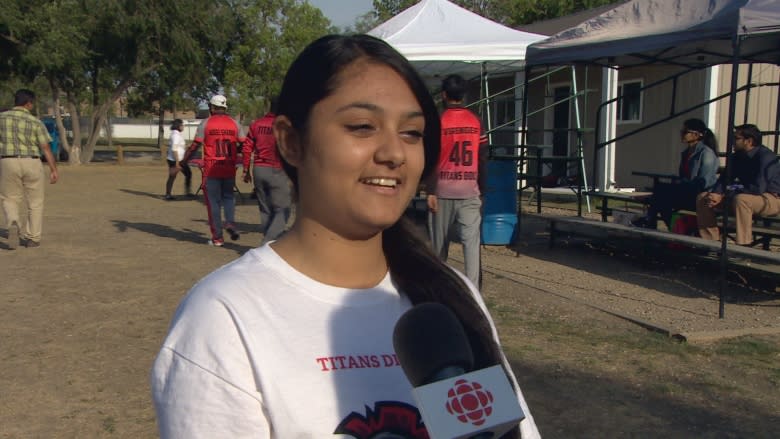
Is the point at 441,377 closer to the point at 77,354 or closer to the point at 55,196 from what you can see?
the point at 77,354

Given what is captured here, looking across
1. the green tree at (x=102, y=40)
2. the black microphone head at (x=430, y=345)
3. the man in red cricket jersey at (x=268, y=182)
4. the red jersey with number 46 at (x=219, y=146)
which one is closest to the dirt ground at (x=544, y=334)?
the man in red cricket jersey at (x=268, y=182)

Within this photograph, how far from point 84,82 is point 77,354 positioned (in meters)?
31.6

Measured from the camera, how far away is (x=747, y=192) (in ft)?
27.8

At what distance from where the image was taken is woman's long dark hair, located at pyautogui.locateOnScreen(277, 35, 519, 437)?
1.60 metres

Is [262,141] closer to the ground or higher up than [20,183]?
higher up

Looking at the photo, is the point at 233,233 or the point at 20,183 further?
the point at 233,233

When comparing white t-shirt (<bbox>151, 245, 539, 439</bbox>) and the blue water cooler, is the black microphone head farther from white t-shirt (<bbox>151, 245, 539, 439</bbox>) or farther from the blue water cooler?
the blue water cooler

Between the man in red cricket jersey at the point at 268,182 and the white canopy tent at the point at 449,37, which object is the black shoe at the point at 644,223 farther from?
the man in red cricket jersey at the point at 268,182

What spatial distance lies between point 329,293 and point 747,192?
8.13 metres

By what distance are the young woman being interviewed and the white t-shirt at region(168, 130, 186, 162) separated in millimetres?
16633

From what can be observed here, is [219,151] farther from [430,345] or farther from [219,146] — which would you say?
[430,345]

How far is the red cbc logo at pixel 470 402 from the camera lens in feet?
3.58

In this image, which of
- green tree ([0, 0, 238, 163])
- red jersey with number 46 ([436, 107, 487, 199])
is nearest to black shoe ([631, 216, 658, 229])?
red jersey with number 46 ([436, 107, 487, 199])

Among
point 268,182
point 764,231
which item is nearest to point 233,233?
point 268,182
